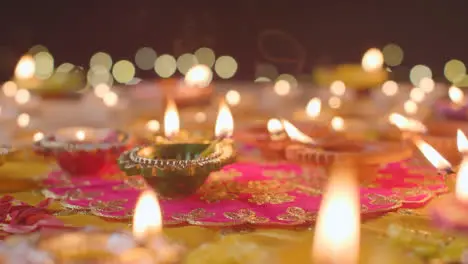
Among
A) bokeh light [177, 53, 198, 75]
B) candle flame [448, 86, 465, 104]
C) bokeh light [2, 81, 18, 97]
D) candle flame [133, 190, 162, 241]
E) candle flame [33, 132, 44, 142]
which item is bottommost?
candle flame [133, 190, 162, 241]

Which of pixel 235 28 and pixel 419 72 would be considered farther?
pixel 235 28

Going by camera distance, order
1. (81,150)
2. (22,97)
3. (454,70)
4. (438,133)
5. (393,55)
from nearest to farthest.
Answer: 1. (81,150)
2. (438,133)
3. (22,97)
4. (454,70)
5. (393,55)

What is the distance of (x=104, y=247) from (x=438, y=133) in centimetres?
137

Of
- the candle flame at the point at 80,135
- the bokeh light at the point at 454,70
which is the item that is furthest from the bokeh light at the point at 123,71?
the candle flame at the point at 80,135

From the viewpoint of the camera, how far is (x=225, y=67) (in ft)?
18.0

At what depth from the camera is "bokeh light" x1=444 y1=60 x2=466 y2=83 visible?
495cm

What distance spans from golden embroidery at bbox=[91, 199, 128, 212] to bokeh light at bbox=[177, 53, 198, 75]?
3.66 meters

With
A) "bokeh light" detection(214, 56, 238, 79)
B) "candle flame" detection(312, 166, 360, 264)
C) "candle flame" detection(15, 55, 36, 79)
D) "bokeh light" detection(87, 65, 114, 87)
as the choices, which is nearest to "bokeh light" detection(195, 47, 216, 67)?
"bokeh light" detection(214, 56, 238, 79)

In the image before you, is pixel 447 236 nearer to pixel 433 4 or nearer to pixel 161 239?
pixel 161 239

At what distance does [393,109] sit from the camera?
2959 mm

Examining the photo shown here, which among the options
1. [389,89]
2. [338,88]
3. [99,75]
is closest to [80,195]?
[338,88]

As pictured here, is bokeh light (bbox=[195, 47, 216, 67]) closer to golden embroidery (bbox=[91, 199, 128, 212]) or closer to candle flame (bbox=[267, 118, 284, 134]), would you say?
candle flame (bbox=[267, 118, 284, 134])

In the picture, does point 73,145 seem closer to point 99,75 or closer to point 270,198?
point 270,198

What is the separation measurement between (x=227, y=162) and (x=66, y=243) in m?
0.62
